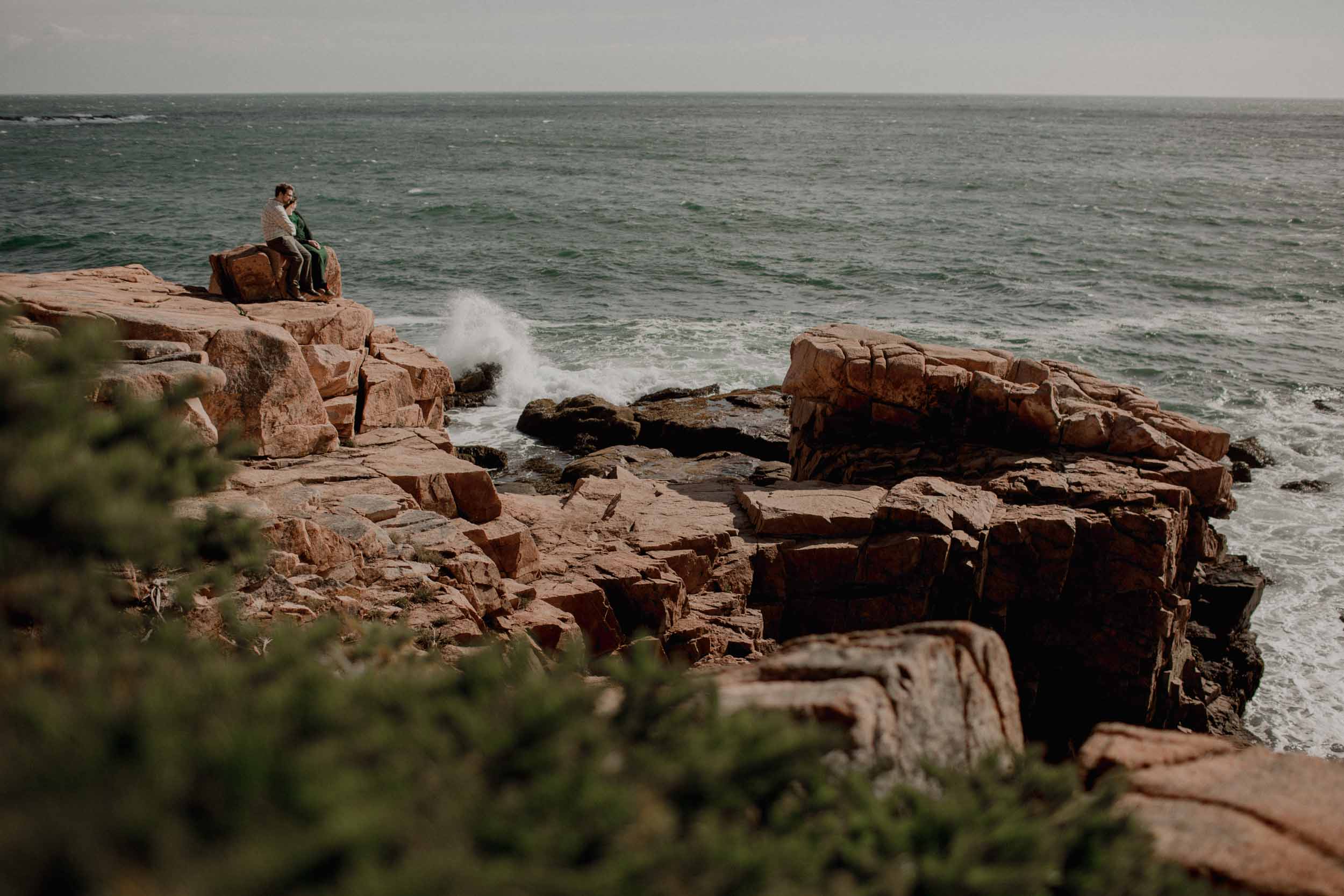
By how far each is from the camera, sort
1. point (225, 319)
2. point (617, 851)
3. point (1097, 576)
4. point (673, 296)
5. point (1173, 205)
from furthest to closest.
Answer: point (1173, 205)
point (673, 296)
point (1097, 576)
point (225, 319)
point (617, 851)

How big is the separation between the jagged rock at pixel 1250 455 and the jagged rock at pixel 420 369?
20709 millimetres

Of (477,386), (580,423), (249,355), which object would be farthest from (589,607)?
(477,386)

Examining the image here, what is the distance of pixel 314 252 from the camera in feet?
56.7

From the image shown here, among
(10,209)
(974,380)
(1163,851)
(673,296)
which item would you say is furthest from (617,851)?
(10,209)

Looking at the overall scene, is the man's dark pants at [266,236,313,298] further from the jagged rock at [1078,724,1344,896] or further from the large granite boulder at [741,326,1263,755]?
the jagged rock at [1078,724,1344,896]

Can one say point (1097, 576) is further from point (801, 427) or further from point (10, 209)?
point (10, 209)

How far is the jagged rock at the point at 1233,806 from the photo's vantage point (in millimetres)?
5422

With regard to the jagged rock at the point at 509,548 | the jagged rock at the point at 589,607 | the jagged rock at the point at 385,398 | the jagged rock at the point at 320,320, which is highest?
the jagged rock at the point at 320,320

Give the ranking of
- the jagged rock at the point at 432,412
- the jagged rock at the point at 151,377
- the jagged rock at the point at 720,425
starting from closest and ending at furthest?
the jagged rock at the point at 151,377, the jagged rock at the point at 432,412, the jagged rock at the point at 720,425

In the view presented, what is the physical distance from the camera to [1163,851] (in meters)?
5.47

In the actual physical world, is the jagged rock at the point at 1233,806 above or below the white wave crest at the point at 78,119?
below

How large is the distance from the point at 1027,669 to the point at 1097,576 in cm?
187

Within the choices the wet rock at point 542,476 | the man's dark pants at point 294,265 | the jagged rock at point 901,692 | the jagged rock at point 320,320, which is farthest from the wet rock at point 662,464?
the jagged rock at point 901,692

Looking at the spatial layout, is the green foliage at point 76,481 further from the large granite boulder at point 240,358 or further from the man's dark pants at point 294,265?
the man's dark pants at point 294,265
